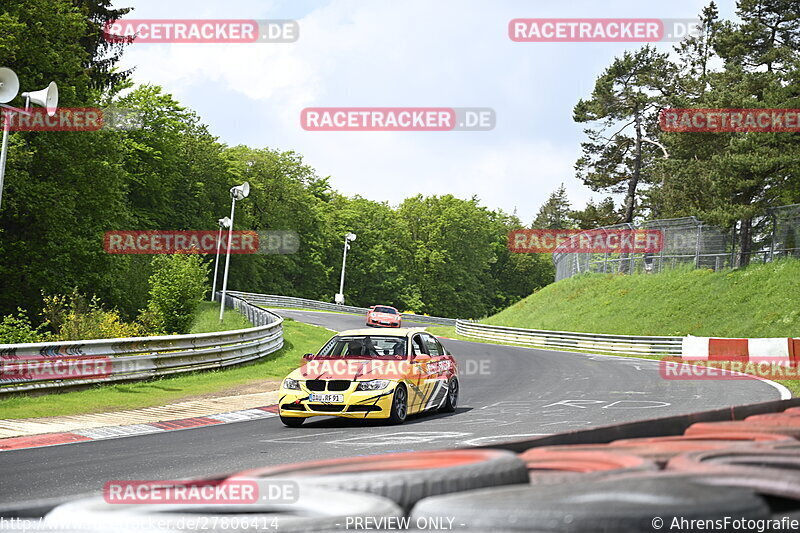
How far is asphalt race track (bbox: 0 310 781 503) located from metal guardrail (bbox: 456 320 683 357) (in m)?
16.2

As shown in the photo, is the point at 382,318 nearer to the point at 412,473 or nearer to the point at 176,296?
the point at 176,296

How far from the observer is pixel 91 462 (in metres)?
9.28

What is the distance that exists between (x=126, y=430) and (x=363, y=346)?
4164 millimetres

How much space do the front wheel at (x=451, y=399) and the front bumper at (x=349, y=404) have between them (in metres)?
2.33

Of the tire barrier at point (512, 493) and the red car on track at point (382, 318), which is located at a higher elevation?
the red car on track at point (382, 318)

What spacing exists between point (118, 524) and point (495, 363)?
2747 centimetres

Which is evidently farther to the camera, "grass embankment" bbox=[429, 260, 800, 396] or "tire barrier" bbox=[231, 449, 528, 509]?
"grass embankment" bbox=[429, 260, 800, 396]

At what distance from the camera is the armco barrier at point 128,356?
14547 millimetres

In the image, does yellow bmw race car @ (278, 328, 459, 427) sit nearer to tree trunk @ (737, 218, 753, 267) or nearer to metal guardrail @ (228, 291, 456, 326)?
tree trunk @ (737, 218, 753, 267)

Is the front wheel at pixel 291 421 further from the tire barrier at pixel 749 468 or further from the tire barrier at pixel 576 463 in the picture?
the tire barrier at pixel 749 468

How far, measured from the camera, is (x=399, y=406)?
13.2 m

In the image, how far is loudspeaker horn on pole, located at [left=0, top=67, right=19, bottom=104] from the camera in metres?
16.1

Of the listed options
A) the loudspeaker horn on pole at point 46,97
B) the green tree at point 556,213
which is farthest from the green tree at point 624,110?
the green tree at point 556,213

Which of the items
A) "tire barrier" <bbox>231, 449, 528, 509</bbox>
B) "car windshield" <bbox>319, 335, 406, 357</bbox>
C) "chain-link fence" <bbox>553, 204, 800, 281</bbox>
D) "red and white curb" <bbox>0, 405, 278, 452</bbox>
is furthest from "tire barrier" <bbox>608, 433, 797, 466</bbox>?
"chain-link fence" <bbox>553, 204, 800, 281</bbox>
